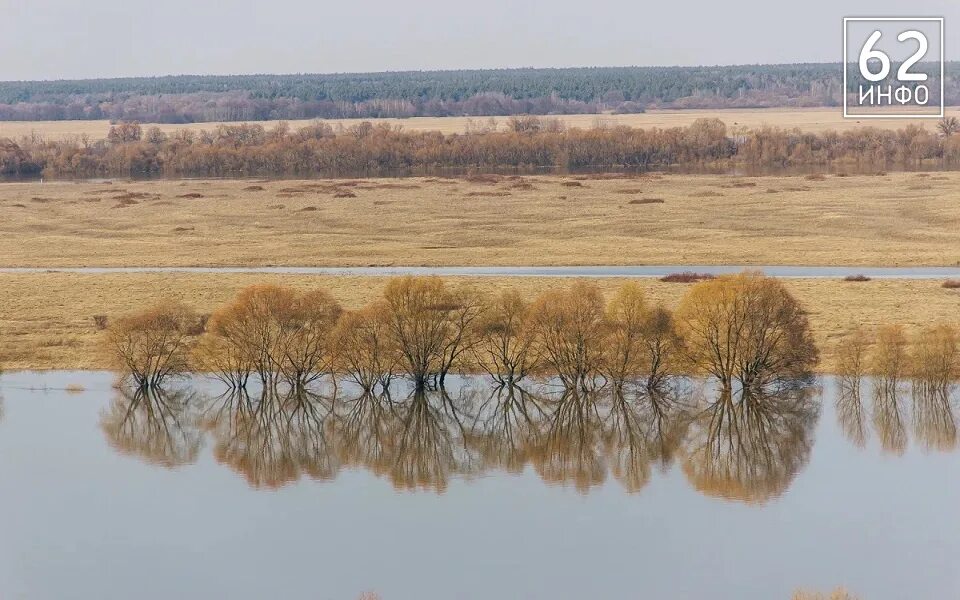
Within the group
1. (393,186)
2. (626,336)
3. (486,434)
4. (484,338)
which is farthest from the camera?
(393,186)

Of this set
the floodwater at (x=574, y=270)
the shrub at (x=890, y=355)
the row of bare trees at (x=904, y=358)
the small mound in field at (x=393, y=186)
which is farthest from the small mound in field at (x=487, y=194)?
the shrub at (x=890, y=355)

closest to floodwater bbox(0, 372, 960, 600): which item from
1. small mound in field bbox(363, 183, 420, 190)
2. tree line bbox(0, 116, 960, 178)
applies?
small mound in field bbox(363, 183, 420, 190)

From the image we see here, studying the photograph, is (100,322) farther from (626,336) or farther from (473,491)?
(473,491)

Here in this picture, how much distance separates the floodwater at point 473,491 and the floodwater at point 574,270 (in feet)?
43.8

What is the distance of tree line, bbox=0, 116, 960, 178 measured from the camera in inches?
4092

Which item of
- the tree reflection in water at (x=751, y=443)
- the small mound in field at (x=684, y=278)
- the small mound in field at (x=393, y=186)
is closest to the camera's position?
the tree reflection in water at (x=751, y=443)

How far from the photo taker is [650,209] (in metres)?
64.2

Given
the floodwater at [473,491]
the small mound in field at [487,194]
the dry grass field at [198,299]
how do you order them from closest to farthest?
the floodwater at [473,491] < the dry grass field at [198,299] < the small mound in field at [487,194]

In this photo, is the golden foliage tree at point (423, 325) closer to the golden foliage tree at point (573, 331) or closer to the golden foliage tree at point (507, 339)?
the golden foliage tree at point (507, 339)

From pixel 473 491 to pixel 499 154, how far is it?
8504 centimetres

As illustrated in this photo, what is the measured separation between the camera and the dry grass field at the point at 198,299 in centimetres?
3391

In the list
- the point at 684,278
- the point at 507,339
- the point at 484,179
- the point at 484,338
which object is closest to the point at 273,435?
the point at 484,338

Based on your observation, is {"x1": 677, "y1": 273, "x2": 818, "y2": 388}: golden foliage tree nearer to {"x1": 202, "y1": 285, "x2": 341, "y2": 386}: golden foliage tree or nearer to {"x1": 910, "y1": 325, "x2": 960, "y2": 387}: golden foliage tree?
{"x1": 910, "y1": 325, "x2": 960, "y2": 387}: golden foliage tree

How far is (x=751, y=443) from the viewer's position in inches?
1059
